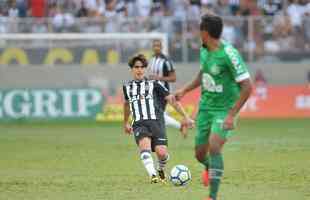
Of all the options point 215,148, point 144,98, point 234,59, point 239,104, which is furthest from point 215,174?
point 144,98

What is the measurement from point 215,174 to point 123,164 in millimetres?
5753

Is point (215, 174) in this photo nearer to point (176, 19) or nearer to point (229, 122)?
point (229, 122)

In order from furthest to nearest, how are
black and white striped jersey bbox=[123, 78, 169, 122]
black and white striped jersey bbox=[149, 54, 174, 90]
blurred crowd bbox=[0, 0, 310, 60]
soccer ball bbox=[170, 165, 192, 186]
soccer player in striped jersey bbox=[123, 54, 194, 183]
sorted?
blurred crowd bbox=[0, 0, 310, 60] → black and white striped jersey bbox=[149, 54, 174, 90] → black and white striped jersey bbox=[123, 78, 169, 122] → soccer player in striped jersey bbox=[123, 54, 194, 183] → soccer ball bbox=[170, 165, 192, 186]

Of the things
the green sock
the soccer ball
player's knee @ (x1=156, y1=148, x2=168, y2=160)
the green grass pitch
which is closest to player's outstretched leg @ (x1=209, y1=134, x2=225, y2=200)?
the green sock

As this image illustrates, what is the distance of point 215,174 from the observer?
33.8 ft

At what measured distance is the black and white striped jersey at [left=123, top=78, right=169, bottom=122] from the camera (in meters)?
13.3

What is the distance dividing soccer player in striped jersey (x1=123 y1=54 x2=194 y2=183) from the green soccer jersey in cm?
231

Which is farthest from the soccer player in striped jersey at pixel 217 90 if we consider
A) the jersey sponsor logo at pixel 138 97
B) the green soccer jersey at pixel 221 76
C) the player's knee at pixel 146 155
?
the jersey sponsor logo at pixel 138 97

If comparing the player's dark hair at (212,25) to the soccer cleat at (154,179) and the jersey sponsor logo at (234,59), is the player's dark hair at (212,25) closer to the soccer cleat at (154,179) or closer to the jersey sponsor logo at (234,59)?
the jersey sponsor logo at (234,59)

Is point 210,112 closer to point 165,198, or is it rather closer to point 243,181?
point 165,198

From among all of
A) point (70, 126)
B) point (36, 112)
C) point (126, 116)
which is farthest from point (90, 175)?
point (36, 112)

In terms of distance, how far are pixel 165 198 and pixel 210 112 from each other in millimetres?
1246

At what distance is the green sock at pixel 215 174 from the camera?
1028 centimetres

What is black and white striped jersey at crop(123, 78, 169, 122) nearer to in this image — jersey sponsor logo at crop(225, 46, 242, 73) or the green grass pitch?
the green grass pitch
